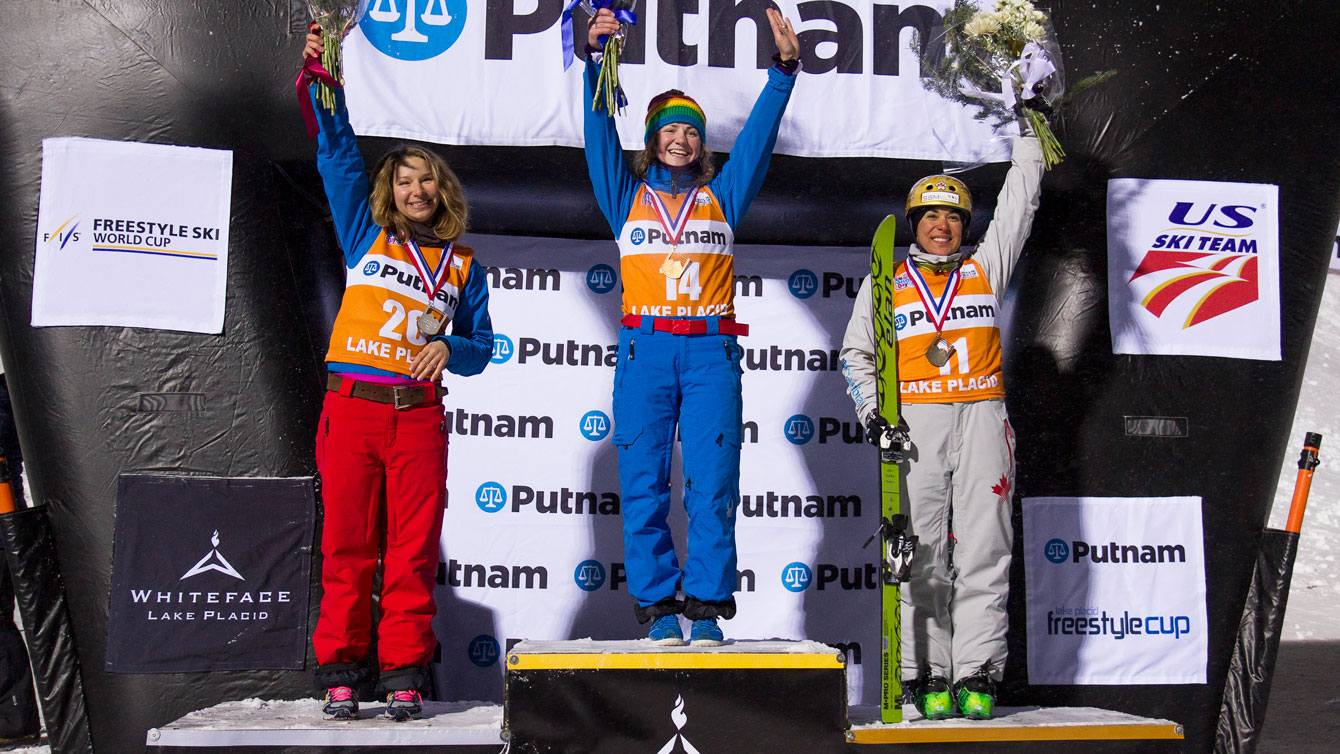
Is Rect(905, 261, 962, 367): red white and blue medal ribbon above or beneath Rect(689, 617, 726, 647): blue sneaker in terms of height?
above

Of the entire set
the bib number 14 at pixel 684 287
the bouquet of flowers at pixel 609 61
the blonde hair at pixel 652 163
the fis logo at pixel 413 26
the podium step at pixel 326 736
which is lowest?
the podium step at pixel 326 736

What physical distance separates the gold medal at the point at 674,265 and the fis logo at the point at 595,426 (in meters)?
0.91

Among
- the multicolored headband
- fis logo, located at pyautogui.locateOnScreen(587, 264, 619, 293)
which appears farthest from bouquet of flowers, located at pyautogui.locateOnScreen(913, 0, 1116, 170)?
fis logo, located at pyautogui.locateOnScreen(587, 264, 619, 293)

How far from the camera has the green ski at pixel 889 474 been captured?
2.84 meters

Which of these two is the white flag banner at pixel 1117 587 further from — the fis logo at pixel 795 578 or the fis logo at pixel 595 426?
the fis logo at pixel 595 426

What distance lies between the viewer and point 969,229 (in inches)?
151

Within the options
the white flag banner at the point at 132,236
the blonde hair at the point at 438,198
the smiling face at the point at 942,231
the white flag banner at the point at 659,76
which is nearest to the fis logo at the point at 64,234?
the white flag banner at the point at 132,236

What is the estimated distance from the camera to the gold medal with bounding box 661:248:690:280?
310 cm

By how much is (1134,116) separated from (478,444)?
2846 mm

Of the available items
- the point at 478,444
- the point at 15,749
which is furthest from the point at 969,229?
the point at 15,749

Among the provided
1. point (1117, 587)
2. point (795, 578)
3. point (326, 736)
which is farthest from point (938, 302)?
point (326, 736)

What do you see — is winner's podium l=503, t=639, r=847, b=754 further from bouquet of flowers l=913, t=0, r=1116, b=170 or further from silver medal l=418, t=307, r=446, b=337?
bouquet of flowers l=913, t=0, r=1116, b=170

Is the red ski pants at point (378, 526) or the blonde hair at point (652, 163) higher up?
the blonde hair at point (652, 163)

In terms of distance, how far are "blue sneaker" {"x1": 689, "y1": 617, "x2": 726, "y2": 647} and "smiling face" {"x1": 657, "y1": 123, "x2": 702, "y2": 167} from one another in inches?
57.2
